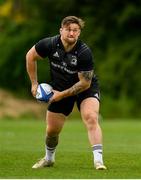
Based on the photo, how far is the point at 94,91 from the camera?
13.0 meters

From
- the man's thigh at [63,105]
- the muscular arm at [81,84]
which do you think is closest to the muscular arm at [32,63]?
the man's thigh at [63,105]

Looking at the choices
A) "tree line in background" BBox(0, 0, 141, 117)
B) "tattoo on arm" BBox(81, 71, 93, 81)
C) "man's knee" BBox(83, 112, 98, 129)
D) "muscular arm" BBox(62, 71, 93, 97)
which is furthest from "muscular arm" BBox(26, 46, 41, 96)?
"tree line in background" BBox(0, 0, 141, 117)

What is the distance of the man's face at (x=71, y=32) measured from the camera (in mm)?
12547

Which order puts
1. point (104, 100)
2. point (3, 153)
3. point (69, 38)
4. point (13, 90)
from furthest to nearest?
point (13, 90) → point (104, 100) → point (3, 153) → point (69, 38)

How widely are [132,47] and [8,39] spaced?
294 inches

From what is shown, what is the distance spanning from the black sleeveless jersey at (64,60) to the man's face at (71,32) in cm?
20

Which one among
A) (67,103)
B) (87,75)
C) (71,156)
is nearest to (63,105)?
(67,103)

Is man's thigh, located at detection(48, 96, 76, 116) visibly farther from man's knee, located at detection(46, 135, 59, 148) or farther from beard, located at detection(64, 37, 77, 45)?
beard, located at detection(64, 37, 77, 45)

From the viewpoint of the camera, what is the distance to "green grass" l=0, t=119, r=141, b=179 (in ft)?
40.4

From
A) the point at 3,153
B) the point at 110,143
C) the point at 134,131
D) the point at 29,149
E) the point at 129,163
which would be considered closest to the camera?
the point at 129,163

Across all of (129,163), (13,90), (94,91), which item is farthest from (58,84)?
(13,90)

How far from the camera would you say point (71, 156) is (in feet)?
52.0

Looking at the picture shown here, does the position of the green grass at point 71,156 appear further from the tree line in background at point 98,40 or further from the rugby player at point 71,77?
the tree line in background at point 98,40

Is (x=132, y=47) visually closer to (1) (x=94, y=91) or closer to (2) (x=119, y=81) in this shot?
(2) (x=119, y=81)
